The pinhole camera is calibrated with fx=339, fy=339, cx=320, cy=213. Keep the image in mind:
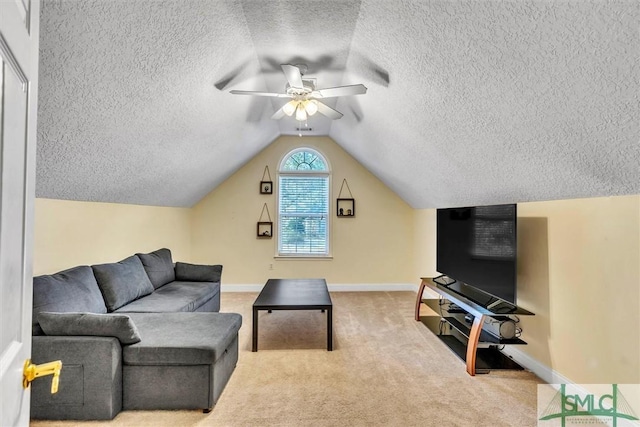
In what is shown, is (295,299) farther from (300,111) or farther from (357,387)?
(300,111)

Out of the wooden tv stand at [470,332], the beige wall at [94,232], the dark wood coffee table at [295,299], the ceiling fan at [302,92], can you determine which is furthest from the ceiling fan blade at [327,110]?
the beige wall at [94,232]

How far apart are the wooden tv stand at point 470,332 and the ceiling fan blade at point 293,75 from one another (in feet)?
7.88

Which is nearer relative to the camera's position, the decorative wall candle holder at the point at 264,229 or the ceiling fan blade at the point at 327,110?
the ceiling fan blade at the point at 327,110

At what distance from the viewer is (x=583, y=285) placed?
234 centimetres

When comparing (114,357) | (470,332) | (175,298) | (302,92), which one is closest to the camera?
(114,357)

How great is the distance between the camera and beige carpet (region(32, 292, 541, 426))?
2.16 meters

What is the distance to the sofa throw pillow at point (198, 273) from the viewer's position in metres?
4.34

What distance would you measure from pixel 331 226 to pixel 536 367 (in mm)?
3697

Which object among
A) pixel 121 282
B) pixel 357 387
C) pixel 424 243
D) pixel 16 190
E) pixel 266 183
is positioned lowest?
pixel 357 387

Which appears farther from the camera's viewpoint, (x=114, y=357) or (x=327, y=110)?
(x=327, y=110)

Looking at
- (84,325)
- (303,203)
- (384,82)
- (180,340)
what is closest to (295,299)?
(180,340)

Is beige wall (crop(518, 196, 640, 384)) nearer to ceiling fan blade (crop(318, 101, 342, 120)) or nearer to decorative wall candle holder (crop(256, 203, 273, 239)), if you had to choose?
ceiling fan blade (crop(318, 101, 342, 120))

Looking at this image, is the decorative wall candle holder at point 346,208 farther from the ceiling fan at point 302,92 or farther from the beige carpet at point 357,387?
the ceiling fan at point 302,92

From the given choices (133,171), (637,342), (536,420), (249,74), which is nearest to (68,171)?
(133,171)
